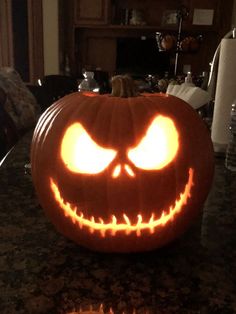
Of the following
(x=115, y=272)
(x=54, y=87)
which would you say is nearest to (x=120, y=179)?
(x=115, y=272)

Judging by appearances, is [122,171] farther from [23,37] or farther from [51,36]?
[23,37]

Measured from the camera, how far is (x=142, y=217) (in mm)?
492

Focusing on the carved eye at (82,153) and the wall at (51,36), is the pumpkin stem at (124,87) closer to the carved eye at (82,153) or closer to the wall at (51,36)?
the carved eye at (82,153)

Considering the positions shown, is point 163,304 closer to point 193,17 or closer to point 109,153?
point 109,153

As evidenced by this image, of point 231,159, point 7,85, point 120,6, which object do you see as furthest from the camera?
point 120,6

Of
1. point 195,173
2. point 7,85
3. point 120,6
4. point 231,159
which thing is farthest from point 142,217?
point 120,6

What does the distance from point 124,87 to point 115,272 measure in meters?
0.26

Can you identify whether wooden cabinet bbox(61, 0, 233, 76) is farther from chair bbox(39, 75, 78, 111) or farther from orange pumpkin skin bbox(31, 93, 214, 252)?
orange pumpkin skin bbox(31, 93, 214, 252)

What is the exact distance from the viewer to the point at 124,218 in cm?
49

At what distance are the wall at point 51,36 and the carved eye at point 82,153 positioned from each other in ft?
11.8

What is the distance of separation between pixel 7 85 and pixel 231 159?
1677mm

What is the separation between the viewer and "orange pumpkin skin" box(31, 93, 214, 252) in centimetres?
48

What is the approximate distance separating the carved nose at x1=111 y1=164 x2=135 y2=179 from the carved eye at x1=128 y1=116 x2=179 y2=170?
0.01m

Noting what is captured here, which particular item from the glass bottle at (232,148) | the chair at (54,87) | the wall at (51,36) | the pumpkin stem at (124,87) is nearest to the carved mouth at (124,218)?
the pumpkin stem at (124,87)
